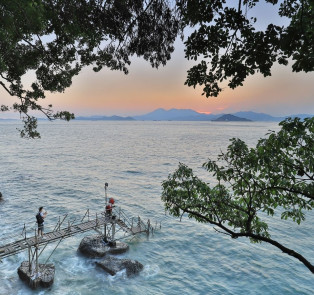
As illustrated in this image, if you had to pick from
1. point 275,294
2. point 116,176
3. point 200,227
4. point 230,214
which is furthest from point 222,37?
point 116,176

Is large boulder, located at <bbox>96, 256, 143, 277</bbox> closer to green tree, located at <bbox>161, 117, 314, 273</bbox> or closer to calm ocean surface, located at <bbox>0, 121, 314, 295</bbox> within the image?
calm ocean surface, located at <bbox>0, 121, 314, 295</bbox>

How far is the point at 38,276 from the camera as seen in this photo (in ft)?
66.6

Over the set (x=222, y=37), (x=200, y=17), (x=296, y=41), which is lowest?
(x=296, y=41)

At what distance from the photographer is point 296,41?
5.43 m

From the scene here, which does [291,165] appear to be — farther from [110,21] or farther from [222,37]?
[110,21]

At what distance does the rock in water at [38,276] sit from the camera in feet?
64.8

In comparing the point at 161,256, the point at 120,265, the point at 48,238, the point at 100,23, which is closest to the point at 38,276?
the point at 48,238

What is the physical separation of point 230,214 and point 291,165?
317 cm

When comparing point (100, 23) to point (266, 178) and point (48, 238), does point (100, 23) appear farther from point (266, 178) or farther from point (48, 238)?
point (48, 238)

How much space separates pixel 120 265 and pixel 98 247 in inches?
146

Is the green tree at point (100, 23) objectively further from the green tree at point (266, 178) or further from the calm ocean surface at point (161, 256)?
the calm ocean surface at point (161, 256)

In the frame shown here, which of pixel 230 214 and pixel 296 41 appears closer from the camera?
pixel 296 41

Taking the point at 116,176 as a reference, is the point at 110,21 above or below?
above

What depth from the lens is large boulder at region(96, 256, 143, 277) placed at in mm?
22125
